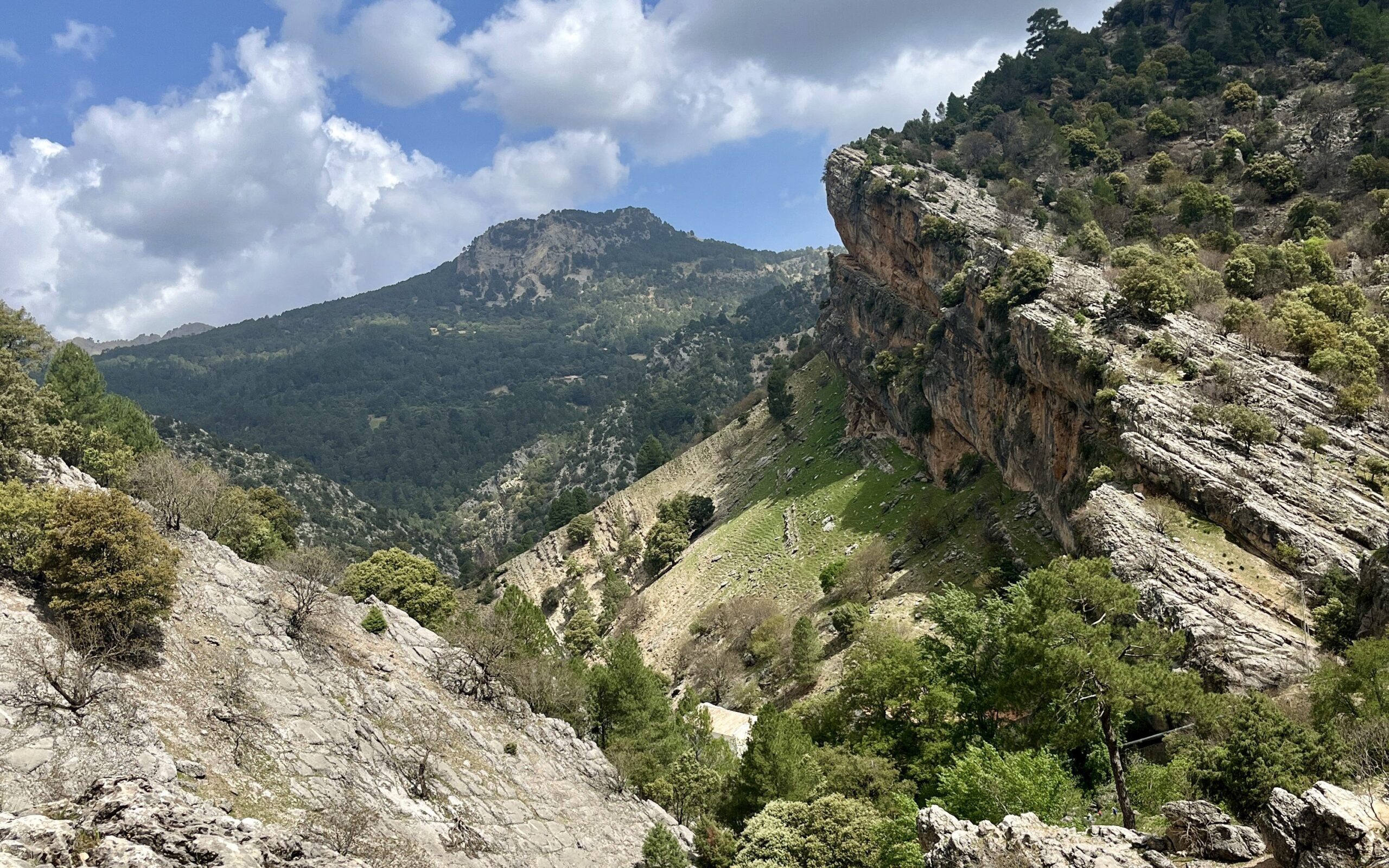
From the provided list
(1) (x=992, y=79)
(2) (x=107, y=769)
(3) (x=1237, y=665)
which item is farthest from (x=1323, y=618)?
(1) (x=992, y=79)

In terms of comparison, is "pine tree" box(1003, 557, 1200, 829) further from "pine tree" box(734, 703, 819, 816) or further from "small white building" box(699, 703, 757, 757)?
"small white building" box(699, 703, 757, 757)

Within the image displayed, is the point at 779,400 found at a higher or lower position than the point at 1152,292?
lower

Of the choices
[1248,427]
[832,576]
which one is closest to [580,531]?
[832,576]

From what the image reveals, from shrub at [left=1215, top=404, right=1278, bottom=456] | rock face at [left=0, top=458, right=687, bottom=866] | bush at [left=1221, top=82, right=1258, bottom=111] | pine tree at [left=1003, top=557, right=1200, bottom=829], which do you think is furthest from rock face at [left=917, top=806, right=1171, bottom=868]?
bush at [left=1221, top=82, right=1258, bottom=111]

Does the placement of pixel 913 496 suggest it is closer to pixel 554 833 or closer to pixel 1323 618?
pixel 1323 618

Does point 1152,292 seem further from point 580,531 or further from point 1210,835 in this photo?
point 580,531

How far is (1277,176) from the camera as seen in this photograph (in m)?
64.4

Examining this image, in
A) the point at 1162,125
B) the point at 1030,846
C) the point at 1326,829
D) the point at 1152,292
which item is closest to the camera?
the point at 1326,829

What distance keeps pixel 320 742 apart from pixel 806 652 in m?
30.3

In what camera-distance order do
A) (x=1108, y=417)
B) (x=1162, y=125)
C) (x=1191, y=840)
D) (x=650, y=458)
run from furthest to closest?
1. (x=650, y=458)
2. (x=1162, y=125)
3. (x=1108, y=417)
4. (x=1191, y=840)

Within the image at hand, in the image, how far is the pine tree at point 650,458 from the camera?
119500 mm

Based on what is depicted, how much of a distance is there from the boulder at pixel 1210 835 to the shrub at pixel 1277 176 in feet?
211

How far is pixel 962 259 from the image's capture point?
65312 mm

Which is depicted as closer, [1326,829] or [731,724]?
[1326,829]
